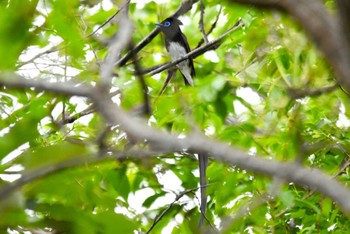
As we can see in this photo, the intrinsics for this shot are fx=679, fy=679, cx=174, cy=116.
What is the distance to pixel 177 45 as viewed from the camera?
4.05 metres

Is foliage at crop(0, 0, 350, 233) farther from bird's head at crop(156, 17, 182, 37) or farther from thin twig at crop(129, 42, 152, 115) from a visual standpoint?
bird's head at crop(156, 17, 182, 37)

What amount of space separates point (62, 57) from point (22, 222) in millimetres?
1133

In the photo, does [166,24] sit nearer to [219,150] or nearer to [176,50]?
[176,50]

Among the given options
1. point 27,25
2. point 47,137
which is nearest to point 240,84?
point 47,137

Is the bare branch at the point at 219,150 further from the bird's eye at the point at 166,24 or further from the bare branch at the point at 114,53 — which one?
the bird's eye at the point at 166,24

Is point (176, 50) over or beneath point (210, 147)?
over

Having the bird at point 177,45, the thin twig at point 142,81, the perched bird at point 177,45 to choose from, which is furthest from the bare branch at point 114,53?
the perched bird at point 177,45

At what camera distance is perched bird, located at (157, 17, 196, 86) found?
3.61m

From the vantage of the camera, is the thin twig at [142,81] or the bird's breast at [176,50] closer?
the thin twig at [142,81]

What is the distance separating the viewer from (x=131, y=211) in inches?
91.6

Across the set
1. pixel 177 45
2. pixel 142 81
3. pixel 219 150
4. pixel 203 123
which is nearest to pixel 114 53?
pixel 142 81

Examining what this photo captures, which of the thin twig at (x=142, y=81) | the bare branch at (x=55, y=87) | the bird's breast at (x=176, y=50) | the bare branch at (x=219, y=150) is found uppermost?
the bird's breast at (x=176, y=50)

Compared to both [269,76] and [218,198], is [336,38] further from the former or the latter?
[218,198]

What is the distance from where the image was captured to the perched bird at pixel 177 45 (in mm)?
3613
